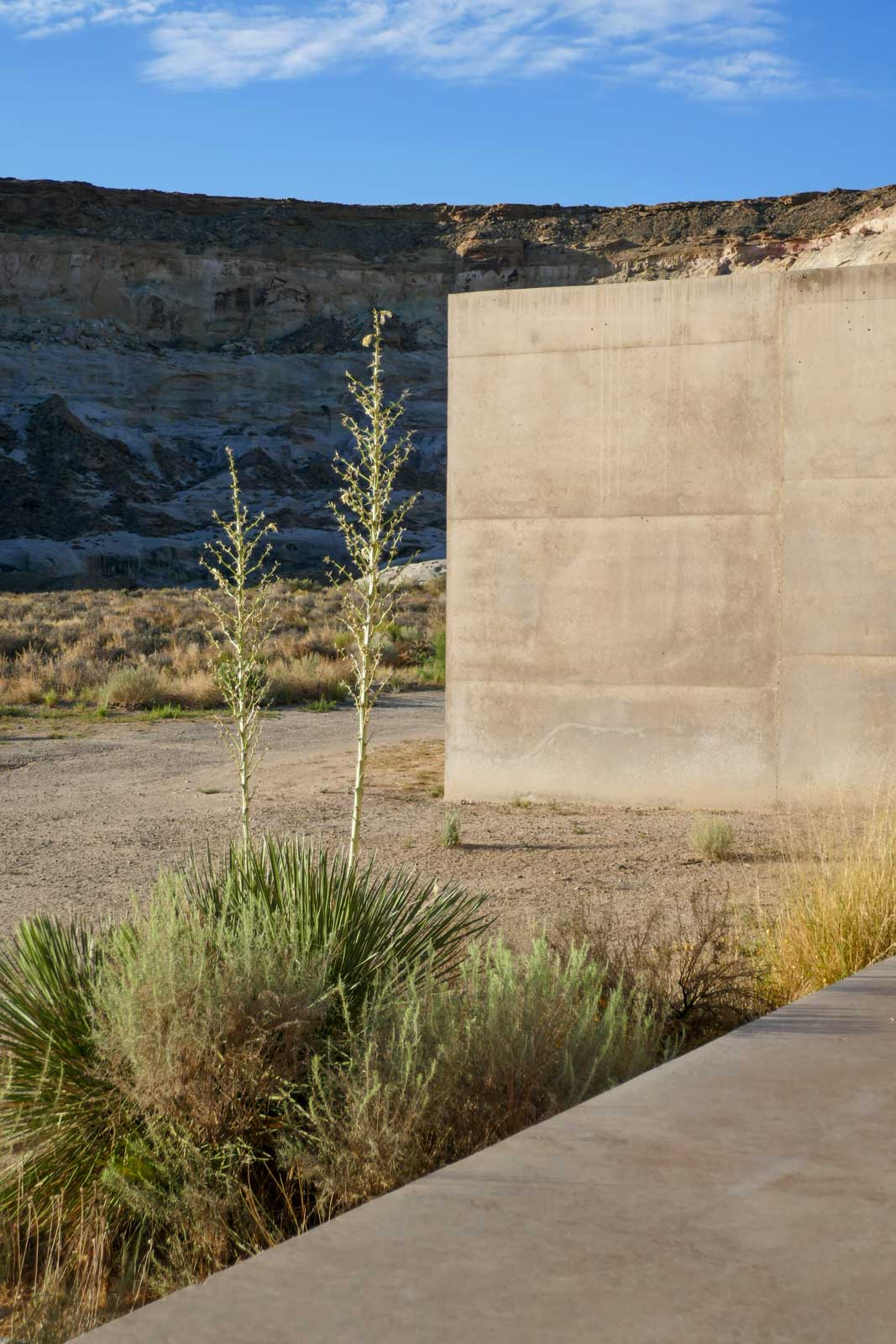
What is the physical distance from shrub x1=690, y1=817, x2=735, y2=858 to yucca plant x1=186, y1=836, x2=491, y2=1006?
12.8 ft

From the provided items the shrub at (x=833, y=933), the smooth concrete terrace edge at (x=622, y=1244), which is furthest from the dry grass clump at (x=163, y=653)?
the smooth concrete terrace edge at (x=622, y=1244)

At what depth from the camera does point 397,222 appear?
77.1 metres

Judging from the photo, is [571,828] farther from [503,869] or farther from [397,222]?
[397,222]

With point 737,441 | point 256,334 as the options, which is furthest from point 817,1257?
point 256,334

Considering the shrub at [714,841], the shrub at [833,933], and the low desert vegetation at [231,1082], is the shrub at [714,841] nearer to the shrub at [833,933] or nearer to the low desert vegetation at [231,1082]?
the shrub at [833,933]

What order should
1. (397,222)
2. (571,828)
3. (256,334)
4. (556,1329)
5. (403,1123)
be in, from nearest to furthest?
(556,1329) → (403,1123) → (571,828) → (256,334) → (397,222)

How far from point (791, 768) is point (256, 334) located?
62125mm

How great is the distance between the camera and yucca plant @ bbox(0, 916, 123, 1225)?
3596 millimetres

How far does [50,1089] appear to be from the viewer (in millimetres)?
3805

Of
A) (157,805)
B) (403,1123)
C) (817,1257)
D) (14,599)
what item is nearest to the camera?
(817,1257)

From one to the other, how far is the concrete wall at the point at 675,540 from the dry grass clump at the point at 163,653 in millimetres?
4764

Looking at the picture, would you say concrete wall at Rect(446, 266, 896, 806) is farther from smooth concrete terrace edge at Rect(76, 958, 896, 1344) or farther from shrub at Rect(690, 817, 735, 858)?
smooth concrete terrace edge at Rect(76, 958, 896, 1344)

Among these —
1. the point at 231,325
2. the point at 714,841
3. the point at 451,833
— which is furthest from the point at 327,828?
the point at 231,325

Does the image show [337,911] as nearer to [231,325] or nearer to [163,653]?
[163,653]
